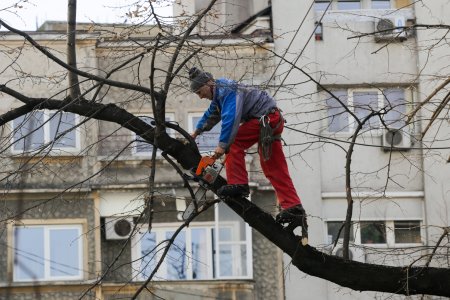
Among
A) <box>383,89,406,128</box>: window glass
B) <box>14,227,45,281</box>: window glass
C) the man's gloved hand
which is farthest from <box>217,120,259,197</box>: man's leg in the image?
<box>14,227,45,281</box>: window glass

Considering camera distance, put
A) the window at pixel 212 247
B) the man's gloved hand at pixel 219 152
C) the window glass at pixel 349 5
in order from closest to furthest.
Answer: the man's gloved hand at pixel 219 152, the window at pixel 212 247, the window glass at pixel 349 5

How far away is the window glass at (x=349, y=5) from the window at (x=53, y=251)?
249 inches

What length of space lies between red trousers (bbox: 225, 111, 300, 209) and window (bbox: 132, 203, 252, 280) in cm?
1293

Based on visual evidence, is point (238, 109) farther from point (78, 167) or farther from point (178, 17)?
point (78, 167)

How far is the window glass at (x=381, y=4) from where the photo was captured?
86.3 feet

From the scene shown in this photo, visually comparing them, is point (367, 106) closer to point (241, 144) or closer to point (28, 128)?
point (241, 144)

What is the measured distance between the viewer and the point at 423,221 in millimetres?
25359

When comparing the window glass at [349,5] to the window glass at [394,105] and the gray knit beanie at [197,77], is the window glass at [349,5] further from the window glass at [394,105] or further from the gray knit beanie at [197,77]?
the gray knit beanie at [197,77]

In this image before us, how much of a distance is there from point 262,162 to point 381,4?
1454cm

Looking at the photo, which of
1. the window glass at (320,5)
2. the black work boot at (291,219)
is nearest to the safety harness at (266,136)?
the black work boot at (291,219)

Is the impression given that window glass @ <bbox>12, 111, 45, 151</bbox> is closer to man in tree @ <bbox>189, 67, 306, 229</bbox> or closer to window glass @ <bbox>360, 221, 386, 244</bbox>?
man in tree @ <bbox>189, 67, 306, 229</bbox>

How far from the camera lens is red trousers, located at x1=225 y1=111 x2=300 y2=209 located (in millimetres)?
11969

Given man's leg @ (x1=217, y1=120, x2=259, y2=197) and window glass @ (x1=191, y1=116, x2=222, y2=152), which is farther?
window glass @ (x1=191, y1=116, x2=222, y2=152)

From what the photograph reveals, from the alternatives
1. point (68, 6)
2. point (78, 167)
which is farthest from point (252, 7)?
point (68, 6)
